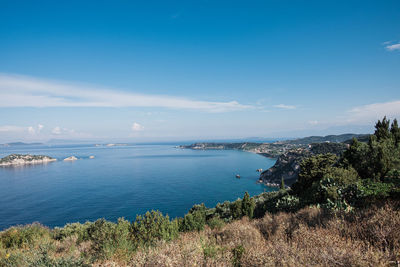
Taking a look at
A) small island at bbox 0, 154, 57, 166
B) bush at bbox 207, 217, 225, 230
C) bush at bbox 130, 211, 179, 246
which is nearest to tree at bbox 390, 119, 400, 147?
bush at bbox 207, 217, 225, 230

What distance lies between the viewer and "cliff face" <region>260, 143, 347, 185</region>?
81125 mm

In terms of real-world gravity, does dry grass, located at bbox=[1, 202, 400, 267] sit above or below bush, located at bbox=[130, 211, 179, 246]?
above

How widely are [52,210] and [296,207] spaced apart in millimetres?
60598

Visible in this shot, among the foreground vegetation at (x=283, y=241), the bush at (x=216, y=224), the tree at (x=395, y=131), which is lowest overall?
the bush at (x=216, y=224)

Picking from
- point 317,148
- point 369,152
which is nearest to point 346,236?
point 369,152

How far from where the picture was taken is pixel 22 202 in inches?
2217

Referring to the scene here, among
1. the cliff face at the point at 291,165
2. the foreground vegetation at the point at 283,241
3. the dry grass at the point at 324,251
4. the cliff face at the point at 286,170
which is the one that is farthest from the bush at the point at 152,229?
the cliff face at the point at 286,170

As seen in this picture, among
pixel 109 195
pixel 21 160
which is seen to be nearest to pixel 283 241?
pixel 109 195

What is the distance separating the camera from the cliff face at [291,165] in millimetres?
81125

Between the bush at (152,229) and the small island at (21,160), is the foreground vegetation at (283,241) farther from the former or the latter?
the small island at (21,160)

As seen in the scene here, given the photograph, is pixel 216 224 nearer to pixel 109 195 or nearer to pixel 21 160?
pixel 109 195

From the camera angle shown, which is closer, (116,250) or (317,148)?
(116,250)

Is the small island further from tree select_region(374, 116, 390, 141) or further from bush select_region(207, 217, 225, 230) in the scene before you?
tree select_region(374, 116, 390, 141)

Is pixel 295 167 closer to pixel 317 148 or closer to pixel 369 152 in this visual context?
pixel 317 148
